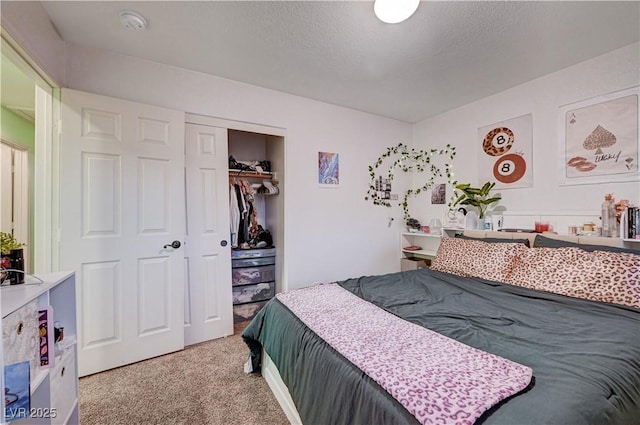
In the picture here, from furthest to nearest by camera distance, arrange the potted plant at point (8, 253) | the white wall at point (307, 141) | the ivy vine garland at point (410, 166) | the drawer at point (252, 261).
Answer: the ivy vine garland at point (410, 166) < the drawer at point (252, 261) < the white wall at point (307, 141) < the potted plant at point (8, 253)

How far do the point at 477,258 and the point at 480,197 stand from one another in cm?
96

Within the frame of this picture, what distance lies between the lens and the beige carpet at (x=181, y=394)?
1.56 m

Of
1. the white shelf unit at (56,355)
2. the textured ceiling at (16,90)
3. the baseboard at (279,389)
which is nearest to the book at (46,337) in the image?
the white shelf unit at (56,355)

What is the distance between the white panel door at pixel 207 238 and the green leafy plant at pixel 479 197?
2555 mm

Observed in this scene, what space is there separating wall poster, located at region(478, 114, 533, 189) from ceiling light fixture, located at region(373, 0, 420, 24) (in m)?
1.81

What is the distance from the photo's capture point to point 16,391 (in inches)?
35.2

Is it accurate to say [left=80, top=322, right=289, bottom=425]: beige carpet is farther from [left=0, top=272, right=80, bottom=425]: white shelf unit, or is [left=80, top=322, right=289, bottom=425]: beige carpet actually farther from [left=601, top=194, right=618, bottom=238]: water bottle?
[left=601, top=194, right=618, bottom=238]: water bottle

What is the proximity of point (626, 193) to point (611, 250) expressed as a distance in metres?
0.63

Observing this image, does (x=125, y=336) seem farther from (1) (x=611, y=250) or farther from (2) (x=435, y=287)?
(1) (x=611, y=250)

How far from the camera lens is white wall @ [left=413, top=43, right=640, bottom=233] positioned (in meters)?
2.08

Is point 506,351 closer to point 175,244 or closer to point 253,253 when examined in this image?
point 175,244

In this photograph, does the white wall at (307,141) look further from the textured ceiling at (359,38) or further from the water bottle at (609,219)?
the water bottle at (609,219)

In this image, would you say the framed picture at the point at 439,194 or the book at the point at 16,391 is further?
the framed picture at the point at 439,194

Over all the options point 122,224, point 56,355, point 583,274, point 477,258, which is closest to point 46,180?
point 122,224
